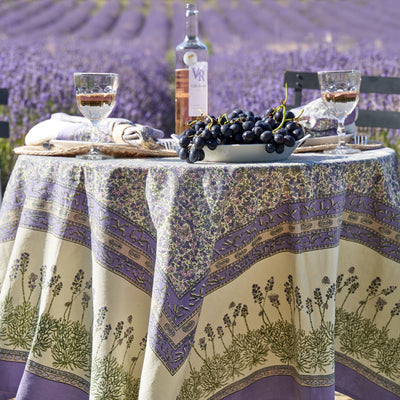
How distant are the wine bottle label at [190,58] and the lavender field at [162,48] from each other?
2543 mm

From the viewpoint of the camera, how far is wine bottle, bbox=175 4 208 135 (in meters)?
2.02

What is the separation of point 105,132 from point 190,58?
1.15 ft

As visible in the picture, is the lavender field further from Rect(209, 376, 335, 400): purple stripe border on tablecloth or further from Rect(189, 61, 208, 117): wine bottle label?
Rect(209, 376, 335, 400): purple stripe border on tablecloth

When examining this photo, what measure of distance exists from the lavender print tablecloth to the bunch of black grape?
6 cm

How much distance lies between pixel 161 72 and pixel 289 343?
3.67 m

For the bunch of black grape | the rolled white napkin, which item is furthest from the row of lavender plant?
the bunch of black grape

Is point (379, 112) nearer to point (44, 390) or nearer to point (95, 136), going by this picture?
point (95, 136)

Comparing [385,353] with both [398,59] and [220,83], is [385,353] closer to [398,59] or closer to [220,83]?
[398,59]

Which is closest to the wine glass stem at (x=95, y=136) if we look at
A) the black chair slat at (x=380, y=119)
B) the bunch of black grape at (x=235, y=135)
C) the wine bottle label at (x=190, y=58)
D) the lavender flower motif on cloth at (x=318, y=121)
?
the bunch of black grape at (x=235, y=135)

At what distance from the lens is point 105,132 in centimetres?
188

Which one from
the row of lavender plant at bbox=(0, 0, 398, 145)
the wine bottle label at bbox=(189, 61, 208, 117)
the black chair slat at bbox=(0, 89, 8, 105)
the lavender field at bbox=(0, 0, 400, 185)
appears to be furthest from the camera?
the row of lavender plant at bbox=(0, 0, 398, 145)

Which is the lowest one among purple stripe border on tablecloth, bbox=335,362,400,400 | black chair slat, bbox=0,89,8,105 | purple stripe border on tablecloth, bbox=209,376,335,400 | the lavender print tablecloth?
purple stripe border on tablecloth, bbox=335,362,400,400

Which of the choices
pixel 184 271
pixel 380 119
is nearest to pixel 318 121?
pixel 184 271

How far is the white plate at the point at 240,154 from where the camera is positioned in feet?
5.24
